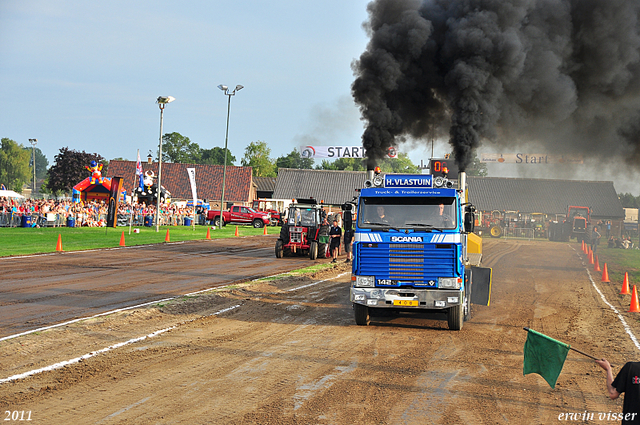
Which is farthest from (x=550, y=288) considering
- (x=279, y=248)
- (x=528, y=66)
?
(x=279, y=248)

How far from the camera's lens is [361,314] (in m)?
11.1

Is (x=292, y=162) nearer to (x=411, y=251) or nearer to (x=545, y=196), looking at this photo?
(x=545, y=196)

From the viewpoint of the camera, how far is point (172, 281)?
1680cm

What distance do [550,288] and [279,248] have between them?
11.9 meters

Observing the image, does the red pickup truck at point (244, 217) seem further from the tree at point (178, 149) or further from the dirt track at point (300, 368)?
the tree at point (178, 149)

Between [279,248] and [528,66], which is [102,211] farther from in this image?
[528,66]

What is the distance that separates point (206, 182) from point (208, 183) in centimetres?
36

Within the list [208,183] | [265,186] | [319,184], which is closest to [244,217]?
[208,183]

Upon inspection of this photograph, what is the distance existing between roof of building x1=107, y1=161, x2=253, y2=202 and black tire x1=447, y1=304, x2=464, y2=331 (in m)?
66.8

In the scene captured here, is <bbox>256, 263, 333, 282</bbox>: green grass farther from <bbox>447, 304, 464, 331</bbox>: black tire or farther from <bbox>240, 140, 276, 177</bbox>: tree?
<bbox>240, 140, 276, 177</bbox>: tree

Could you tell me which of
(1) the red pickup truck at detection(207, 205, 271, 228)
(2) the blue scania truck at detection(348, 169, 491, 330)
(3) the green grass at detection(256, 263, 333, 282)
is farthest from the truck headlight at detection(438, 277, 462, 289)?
(1) the red pickup truck at detection(207, 205, 271, 228)

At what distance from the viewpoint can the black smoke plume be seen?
1895cm

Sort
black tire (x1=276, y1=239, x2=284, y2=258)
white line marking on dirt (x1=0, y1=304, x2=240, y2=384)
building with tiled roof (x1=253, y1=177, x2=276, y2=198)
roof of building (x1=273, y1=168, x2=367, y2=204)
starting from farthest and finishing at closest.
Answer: building with tiled roof (x1=253, y1=177, x2=276, y2=198) → roof of building (x1=273, y1=168, x2=367, y2=204) → black tire (x1=276, y1=239, x2=284, y2=258) → white line marking on dirt (x1=0, y1=304, x2=240, y2=384)

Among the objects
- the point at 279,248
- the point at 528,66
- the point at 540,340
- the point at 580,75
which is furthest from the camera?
the point at 279,248
